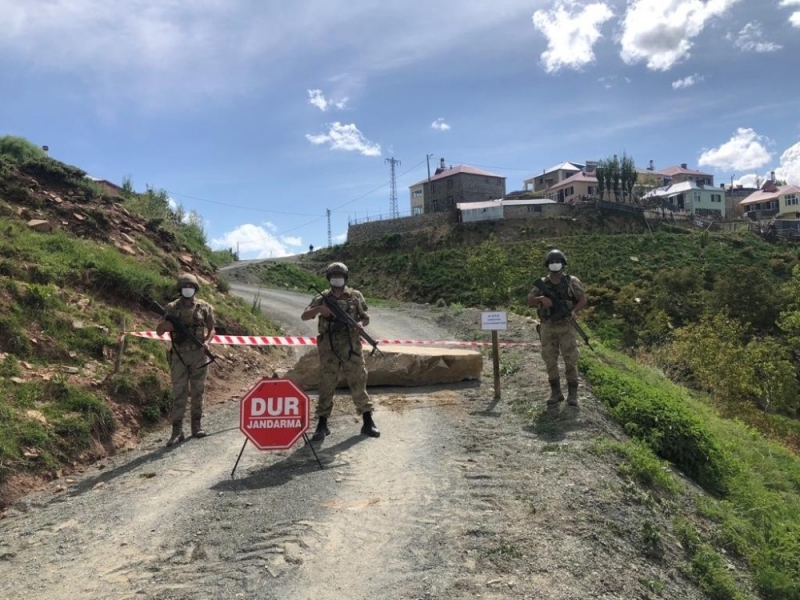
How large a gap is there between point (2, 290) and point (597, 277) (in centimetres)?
4275

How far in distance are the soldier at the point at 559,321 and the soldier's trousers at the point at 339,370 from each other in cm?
251

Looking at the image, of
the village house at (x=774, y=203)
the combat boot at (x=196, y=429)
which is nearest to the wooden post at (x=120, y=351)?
the combat boot at (x=196, y=429)

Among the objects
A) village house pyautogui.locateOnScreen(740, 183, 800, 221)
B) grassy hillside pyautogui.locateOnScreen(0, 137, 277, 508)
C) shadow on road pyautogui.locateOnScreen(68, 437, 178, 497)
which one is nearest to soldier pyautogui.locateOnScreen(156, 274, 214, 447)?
shadow on road pyautogui.locateOnScreen(68, 437, 178, 497)

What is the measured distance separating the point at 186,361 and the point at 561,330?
506 centimetres

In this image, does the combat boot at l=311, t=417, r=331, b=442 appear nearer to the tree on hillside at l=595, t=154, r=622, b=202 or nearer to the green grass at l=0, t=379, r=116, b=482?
the green grass at l=0, t=379, r=116, b=482

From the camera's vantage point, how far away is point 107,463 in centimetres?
691

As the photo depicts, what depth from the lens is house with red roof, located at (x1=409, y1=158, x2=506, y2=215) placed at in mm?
74750

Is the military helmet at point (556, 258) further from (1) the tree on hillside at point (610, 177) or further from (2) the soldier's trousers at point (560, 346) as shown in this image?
(1) the tree on hillside at point (610, 177)

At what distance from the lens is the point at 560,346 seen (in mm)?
7910

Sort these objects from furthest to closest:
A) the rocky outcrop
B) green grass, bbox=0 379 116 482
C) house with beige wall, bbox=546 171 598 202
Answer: house with beige wall, bbox=546 171 598 202 → the rocky outcrop → green grass, bbox=0 379 116 482

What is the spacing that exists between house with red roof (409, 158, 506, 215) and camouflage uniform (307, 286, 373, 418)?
2646 inches

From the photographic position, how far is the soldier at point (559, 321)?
7762 mm

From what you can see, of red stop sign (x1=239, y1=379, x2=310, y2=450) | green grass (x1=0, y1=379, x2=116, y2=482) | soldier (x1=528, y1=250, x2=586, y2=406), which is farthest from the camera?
soldier (x1=528, y1=250, x2=586, y2=406)

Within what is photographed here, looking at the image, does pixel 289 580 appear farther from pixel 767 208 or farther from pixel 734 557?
pixel 767 208
